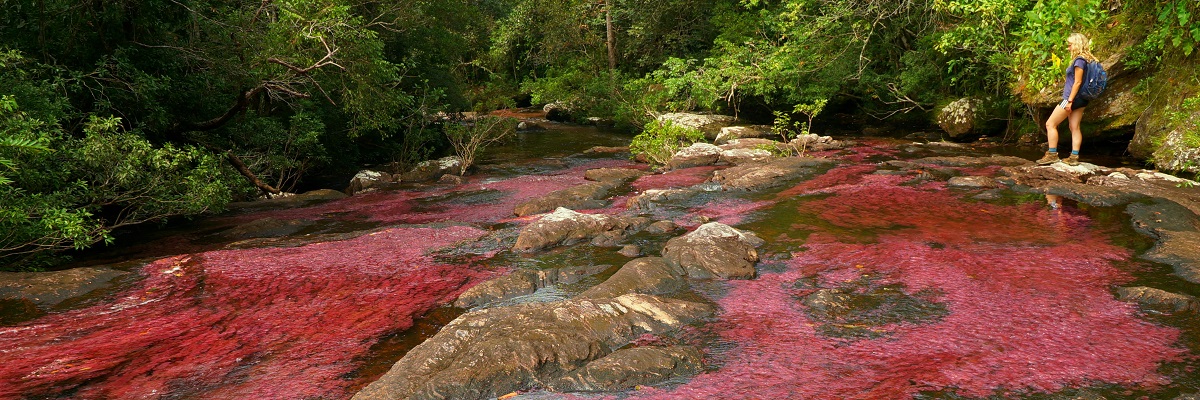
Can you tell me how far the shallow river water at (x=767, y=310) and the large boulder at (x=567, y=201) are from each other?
730mm

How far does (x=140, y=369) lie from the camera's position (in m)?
5.86

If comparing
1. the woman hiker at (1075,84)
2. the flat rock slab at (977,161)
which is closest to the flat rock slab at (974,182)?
the woman hiker at (1075,84)

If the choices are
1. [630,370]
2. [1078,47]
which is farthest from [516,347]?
[1078,47]

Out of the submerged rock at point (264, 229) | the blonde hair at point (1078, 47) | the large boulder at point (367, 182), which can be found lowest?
the large boulder at point (367, 182)

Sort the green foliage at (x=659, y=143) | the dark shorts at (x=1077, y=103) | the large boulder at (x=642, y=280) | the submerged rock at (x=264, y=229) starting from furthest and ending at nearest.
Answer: the green foliage at (x=659, y=143)
the submerged rock at (x=264, y=229)
the dark shorts at (x=1077, y=103)
the large boulder at (x=642, y=280)

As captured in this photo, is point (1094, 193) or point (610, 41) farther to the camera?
point (610, 41)

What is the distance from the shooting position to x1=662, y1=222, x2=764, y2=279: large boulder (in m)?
7.78

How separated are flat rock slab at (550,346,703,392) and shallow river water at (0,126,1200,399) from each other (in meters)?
0.12

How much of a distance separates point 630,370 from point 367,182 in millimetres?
14779

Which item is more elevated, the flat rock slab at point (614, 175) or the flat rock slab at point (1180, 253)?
the flat rock slab at point (1180, 253)

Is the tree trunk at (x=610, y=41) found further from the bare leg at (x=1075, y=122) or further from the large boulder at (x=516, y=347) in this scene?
the large boulder at (x=516, y=347)

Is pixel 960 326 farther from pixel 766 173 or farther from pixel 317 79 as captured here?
pixel 317 79

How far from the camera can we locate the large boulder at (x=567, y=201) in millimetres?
12734

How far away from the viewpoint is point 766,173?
13.9m
